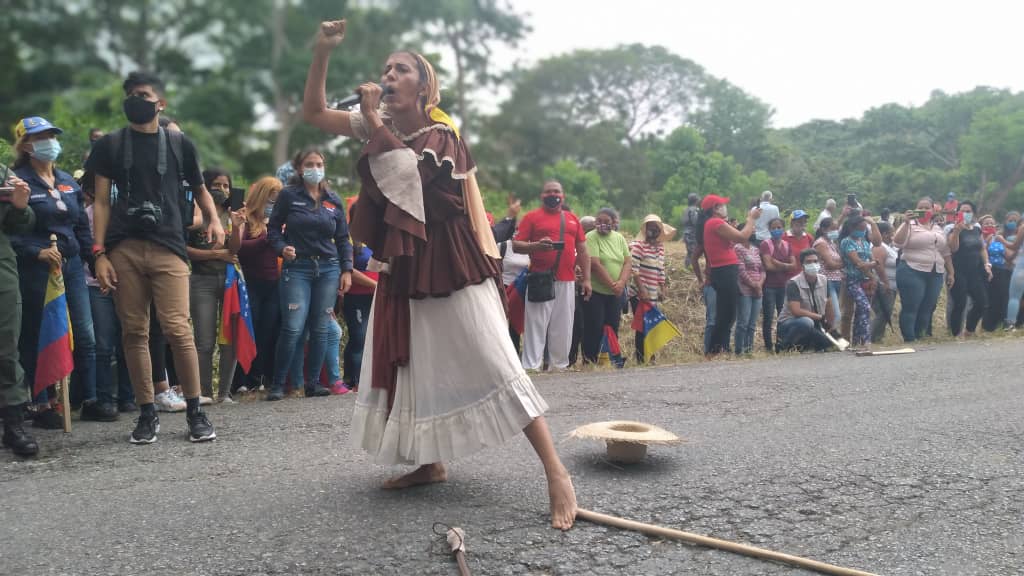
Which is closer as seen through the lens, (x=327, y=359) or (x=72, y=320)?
(x=72, y=320)

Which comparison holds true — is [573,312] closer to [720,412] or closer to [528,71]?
[720,412]

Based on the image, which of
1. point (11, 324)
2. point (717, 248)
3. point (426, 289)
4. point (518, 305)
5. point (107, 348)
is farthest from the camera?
point (717, 248)

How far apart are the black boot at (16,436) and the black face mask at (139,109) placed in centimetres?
176

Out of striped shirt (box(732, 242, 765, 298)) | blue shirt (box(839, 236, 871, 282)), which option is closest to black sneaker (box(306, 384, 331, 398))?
striped shirt (box(732, 242, 765, 298))

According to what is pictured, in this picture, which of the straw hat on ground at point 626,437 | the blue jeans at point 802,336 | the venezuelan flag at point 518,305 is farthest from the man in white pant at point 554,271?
the straw hat on ground at point 626,437

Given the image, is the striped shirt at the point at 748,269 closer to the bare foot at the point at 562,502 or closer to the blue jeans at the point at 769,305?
the blue jeans at the point at 769,305

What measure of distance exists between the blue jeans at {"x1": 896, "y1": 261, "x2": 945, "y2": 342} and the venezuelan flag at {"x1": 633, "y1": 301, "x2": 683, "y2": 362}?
13.4ft

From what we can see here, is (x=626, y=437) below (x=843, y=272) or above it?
below

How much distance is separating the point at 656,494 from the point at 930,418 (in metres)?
2.61

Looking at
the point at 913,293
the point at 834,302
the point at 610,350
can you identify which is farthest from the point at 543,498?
the point at 913,293

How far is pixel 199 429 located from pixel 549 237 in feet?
14.8

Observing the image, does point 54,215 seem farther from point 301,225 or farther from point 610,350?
point 610,350

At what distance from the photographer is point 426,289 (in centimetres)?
338

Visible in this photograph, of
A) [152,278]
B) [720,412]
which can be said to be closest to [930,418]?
[720,412]
